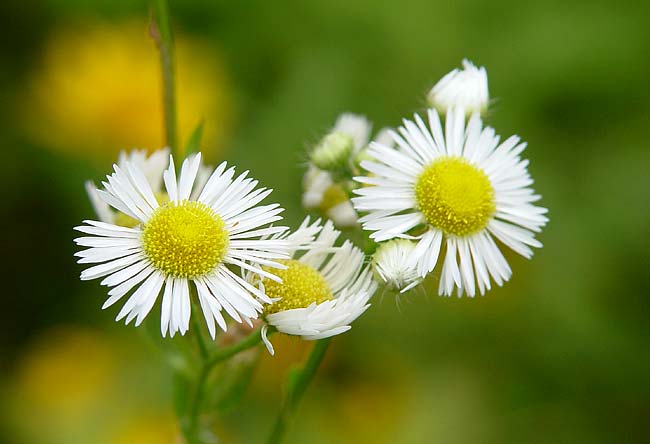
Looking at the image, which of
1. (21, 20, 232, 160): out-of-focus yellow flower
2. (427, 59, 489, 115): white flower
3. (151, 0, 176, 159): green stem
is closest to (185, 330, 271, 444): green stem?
(151, 0, 176, 159): green stem

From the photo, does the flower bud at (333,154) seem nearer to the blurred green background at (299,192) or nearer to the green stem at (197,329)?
the green stem at (197,329)

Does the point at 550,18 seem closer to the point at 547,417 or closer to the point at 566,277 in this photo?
the point at 566,277

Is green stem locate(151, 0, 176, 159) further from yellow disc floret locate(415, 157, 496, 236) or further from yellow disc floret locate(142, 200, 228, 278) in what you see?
yellow disc floret locate(415, 157, 496, 236)

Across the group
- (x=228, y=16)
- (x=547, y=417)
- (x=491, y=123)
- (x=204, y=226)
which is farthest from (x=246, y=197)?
(x=228, y=16)

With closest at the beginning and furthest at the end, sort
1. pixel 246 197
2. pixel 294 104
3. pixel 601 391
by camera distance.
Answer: pixel 246 197 < pixel 601 391 < pixel 294 104

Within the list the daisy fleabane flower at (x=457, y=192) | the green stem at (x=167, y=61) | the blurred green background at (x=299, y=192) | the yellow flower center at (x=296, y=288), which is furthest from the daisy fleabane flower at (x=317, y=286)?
the blurred green background at (x=299, y=192)

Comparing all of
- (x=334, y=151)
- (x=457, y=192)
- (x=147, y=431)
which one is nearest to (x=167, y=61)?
(x=334, y=151)
